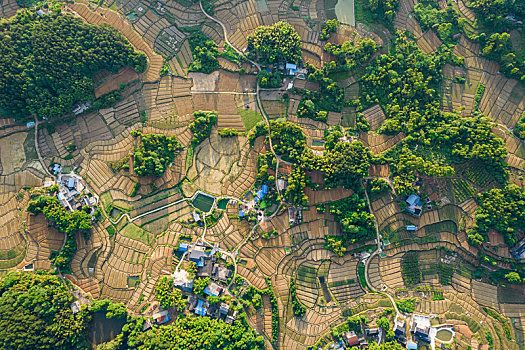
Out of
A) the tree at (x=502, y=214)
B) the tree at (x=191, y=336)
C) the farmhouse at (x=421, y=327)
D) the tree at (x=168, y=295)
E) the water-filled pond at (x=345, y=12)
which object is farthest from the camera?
the water-filled pond at (x=345, y=12)

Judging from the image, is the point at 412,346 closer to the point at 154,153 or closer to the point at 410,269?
the point at 410,269

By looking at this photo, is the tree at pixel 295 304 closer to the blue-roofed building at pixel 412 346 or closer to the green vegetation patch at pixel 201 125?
the blue-roofed building at pixel 412 346

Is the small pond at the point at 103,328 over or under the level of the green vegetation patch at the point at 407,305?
under

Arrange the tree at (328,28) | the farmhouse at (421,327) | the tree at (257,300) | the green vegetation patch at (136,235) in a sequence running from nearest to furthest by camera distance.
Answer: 1. the farmhouse at (421,327)
2. the tree at (257,300)
3. the green vegetation patch at (136,235)
4. the tree at (328,28)

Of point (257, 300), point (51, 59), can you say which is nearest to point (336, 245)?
point (257, 300)

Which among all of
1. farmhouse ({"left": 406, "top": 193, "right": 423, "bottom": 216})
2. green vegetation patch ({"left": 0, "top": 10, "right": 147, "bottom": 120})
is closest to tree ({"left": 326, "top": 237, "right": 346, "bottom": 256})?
farmhouse ({"left": 406, "top": 193, "right": 423, "bottom": 216})

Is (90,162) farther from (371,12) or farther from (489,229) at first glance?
(489,229)

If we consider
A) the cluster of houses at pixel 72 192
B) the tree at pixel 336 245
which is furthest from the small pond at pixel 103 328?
the tree at pixel 336 245
